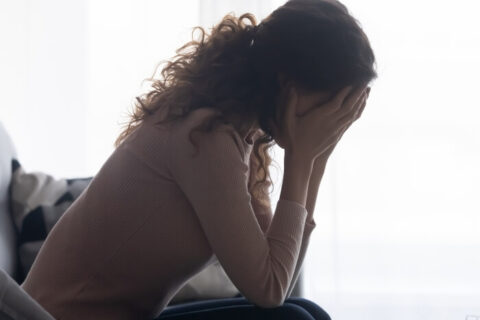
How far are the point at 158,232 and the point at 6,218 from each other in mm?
541

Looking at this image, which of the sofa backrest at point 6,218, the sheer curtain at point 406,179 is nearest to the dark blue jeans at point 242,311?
the sofa backrest at point 6,218

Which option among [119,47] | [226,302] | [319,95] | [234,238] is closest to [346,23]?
[319,95]

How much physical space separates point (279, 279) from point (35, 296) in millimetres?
374

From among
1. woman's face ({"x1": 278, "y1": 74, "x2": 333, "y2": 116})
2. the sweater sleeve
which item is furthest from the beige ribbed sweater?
woman's face ({"x1": 278, "y1": 74, "x2": 333, "y2": 116})

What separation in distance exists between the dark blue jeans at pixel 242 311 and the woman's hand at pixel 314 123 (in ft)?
0.87

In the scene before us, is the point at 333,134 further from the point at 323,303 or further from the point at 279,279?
the point at 323,303

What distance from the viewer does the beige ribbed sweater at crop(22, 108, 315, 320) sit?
1.00 meters

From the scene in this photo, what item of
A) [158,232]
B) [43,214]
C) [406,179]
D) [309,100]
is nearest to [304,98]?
[309,100]

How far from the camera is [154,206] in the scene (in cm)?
103

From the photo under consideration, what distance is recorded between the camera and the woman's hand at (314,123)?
111 centimetres

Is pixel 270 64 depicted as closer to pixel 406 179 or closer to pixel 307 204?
pixel 307 204

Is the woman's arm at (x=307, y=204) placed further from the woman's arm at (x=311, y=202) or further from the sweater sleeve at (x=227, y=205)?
the sweater sleeve at (x=227, y=205)

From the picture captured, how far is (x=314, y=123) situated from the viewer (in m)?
1.12

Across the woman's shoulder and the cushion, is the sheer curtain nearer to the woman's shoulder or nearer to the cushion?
the cushion
